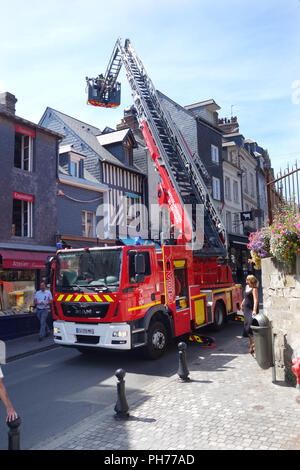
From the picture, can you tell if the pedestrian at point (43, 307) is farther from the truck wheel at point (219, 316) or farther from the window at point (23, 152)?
the window at point (23, 152)

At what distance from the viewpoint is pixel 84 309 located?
8055 millimetres

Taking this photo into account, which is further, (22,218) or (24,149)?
(24,149)

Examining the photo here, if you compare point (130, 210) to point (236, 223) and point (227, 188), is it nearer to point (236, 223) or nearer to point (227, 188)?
point (227, 188)

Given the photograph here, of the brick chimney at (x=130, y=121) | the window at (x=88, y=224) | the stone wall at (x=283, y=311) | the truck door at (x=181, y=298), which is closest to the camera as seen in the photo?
the stone wall at (x=283, y=311)

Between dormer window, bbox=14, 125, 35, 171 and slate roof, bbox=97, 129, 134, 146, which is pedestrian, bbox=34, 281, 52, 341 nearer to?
dormer window, bbox=14, 125, 35, 171

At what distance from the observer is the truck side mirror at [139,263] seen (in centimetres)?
780

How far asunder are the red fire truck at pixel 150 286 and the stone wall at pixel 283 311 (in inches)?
102

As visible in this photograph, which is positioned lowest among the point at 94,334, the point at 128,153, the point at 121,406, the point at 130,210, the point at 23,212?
the point at 121,406

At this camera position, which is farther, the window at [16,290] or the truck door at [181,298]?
the window at [16,290]

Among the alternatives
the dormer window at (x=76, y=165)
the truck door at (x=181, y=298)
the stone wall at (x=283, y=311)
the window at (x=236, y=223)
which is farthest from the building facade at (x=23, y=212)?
the window at (x=236, y=223)

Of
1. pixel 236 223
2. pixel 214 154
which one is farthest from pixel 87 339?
pixel 236 223

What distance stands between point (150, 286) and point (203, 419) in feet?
12.7

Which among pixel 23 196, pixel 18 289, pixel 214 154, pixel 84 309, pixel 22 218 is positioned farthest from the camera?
pixel 214 154

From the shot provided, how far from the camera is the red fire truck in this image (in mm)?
7836
